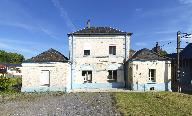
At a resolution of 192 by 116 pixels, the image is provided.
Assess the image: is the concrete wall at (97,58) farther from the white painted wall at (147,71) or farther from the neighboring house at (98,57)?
the white painted wall at (147,71)

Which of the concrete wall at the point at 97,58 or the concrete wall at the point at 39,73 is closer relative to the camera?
the concrete wall at the point at 39,73

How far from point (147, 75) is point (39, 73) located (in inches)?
464

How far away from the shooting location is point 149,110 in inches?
645

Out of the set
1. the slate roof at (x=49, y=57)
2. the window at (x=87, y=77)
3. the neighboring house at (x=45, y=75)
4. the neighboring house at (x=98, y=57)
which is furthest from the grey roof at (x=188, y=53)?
the slate roof at (x=49, y=57)

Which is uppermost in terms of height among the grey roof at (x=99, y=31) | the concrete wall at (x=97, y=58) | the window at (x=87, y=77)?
the grey roof at (x=99, y=31)

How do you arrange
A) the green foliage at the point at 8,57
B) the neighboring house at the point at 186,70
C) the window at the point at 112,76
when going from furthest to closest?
the green foliage at the point at 8,57, the neighboring house at the point at 186,70, the window at the point at 112,76

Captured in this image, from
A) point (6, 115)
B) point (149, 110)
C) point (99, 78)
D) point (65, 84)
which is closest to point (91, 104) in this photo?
point (149, 110)

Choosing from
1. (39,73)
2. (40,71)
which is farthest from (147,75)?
(39,73)

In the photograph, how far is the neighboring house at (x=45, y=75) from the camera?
2895 centimetres

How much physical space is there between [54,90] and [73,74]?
3654 mm

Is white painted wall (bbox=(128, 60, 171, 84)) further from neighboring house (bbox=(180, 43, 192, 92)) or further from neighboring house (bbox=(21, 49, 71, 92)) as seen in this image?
neighboring house (bbox=(21, 49, 71, 92))

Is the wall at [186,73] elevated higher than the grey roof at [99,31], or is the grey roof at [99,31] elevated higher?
the grey roof at [99,31]

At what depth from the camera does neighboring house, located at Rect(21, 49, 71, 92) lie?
28953 millimetres

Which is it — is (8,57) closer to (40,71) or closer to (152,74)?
(40,71)
